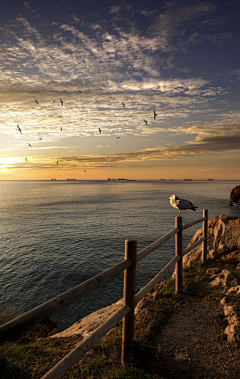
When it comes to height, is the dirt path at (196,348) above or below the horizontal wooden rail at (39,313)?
below

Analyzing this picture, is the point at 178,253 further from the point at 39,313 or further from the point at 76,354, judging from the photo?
the point at 39,313

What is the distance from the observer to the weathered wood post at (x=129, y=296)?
427 centimetres

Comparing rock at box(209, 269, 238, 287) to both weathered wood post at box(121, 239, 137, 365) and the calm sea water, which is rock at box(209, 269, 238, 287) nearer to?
weathered wood post at box(121, 239, 137, 365)

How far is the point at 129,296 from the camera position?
4352 mm

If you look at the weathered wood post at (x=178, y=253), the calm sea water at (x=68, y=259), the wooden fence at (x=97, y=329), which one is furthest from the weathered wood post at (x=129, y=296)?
the calm sea water at (x=68, y=259)

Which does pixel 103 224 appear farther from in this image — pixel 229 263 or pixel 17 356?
pixel 17 356

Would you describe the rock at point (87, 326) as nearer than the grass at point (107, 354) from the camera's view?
No

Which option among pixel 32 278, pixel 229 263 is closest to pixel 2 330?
pixel 229 263

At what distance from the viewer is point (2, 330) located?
1.98m

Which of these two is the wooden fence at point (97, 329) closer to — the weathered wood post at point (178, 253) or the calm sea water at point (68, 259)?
the weathered wood post at point (178, 253)

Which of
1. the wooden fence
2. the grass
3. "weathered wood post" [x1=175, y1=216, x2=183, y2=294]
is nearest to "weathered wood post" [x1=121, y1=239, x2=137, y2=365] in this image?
the wooden fence

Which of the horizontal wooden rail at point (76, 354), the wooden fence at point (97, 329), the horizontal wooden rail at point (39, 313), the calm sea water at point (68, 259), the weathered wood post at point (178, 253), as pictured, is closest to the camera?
the horizontal wooden rail at point (39, 313)

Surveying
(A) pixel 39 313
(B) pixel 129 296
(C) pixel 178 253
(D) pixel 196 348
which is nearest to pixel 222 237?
(C) pixel 178 253

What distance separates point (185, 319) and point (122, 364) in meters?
2.29
